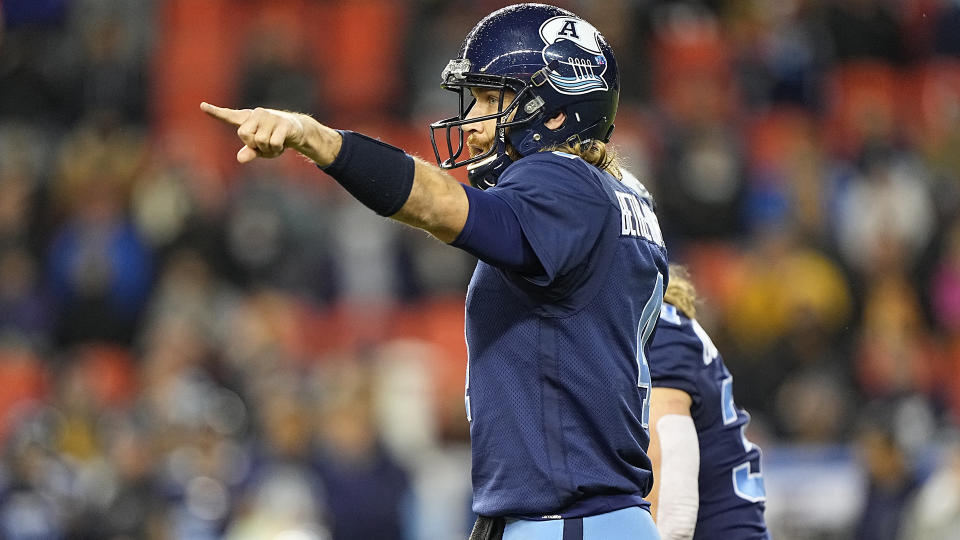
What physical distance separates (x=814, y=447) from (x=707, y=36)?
15.9 ft

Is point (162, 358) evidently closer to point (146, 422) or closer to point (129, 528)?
point (146, 422)

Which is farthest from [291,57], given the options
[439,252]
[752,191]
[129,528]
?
[129,528]

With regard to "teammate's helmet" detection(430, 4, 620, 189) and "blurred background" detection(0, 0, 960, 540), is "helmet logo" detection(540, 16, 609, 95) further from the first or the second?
"blurred background" detection(0, 0, 960, 540)

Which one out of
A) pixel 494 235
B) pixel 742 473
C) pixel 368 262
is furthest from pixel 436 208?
pixel 368 262

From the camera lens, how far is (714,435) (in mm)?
4344

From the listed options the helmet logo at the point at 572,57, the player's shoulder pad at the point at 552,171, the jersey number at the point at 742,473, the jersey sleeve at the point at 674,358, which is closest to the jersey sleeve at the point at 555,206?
the player's shoulder pad at the point at 552,171

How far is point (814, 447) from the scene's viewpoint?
9.12 metres

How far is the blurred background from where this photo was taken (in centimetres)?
887

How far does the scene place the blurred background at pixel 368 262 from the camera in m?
8.87

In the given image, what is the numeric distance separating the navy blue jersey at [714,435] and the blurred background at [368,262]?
14.0 feet

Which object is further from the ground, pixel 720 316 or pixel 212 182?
pixel 212 182

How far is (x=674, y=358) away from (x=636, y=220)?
30.7 inches

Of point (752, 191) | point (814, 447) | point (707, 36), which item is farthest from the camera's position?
point (707, 36)

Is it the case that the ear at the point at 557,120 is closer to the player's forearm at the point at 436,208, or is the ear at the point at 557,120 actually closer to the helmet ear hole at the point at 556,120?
the helmet ear hole at the point at 556,120
